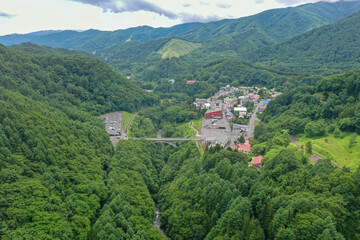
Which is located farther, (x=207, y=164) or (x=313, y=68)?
(x=313, y=68)

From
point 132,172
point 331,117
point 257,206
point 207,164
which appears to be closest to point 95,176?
point 132,172

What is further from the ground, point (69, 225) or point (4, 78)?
point (4, 78)

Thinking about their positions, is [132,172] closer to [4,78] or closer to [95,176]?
[95,176]

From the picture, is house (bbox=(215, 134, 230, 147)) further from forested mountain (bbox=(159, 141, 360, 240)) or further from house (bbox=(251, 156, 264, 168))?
forested mountain (bbox=(159, 141, 360, 240))

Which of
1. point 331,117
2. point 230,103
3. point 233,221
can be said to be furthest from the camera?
point 230,103

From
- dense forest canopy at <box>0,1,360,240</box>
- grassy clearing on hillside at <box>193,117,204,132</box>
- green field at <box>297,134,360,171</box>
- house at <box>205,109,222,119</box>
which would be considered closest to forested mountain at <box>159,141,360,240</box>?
dense forest canopy at <box>0,1,360,240</box>

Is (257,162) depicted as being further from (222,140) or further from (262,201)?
(262,201)

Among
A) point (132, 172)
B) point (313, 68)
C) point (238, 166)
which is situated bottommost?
point (132, 172)
